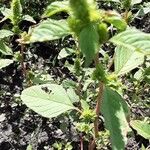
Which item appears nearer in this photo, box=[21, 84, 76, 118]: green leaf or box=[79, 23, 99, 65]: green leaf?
box=[79, 23, 99, 65]: green leaf

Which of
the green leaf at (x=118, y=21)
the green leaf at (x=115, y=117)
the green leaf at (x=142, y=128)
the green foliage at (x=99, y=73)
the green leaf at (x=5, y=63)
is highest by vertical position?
the green leaf at (x=118, y=21)

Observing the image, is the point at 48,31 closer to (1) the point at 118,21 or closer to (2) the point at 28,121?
(1) the point at 118,21

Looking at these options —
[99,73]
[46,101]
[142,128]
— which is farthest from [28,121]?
[99,73]

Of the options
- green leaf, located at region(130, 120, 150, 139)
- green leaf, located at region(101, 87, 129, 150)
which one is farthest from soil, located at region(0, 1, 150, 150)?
green leaf, located at region(101, 87, 129, 150)

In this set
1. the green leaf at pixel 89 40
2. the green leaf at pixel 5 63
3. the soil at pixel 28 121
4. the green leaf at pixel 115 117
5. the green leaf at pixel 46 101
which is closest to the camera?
the green leaf at pixel 89 40

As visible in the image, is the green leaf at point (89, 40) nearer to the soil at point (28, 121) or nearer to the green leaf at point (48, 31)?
the green leaf at point (48, 31)

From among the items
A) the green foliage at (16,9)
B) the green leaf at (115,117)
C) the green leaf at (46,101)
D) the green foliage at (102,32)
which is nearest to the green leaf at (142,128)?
the green leaf at (115,117)

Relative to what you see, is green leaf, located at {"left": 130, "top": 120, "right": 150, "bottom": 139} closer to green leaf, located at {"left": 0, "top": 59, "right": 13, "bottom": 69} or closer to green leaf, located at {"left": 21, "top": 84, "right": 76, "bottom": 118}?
green leaf, located at {"left": 21, "top": 84, "right": 76, "bottom": 118}
